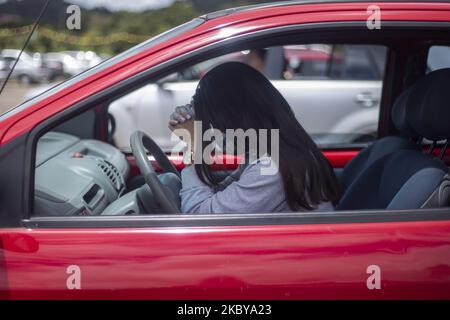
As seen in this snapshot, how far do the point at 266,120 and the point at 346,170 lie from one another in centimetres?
107

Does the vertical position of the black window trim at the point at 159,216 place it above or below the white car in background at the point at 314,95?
below

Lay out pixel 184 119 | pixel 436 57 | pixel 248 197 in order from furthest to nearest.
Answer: pixel 436 57 → pixel 184 119 → pixel 248 197

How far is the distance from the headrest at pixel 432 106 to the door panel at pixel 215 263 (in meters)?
0.64

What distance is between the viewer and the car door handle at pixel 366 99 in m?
7.09

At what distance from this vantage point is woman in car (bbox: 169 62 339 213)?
2100mm

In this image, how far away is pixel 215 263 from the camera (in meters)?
1.81

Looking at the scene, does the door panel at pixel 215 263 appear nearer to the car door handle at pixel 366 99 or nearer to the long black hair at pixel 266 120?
the long black hair at pixel 266 120

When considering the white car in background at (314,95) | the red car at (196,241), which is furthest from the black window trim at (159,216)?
the white car in background at (314,95)

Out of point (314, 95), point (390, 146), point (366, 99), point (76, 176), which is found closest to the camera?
point (76, 176)

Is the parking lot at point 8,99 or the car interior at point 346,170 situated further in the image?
the parking lot at point 8,99

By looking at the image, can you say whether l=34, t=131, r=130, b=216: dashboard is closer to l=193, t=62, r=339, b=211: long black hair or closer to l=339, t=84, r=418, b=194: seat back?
l=193, t=62, r=339, b=211: long black hair

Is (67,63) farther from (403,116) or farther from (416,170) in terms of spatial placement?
(416,170)

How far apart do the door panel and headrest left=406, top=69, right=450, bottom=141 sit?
64cm

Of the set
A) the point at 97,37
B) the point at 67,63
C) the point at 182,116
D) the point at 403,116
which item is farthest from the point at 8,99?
the point at 97,37
